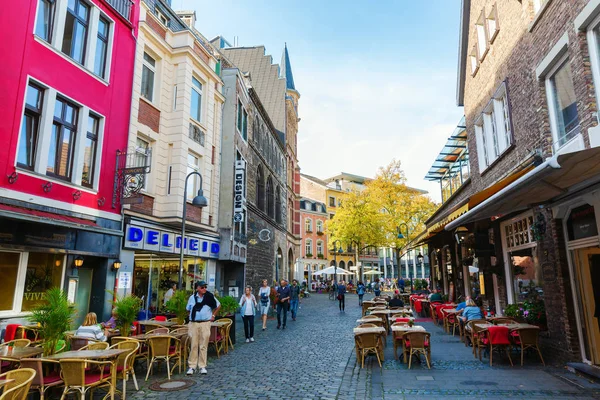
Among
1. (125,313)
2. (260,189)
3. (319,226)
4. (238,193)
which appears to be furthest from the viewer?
(319,226)

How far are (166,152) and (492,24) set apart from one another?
11383mm

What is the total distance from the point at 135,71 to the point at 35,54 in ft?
12.4

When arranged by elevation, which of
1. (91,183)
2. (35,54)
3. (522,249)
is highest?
(35,54)

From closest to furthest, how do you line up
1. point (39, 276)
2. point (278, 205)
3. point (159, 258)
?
1. point (39, 276)
2. point (159, 258)
3. point (278, 205)

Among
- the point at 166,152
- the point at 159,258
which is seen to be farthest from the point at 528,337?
the point at 166,152

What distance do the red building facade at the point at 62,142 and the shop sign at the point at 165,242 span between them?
0.69 m

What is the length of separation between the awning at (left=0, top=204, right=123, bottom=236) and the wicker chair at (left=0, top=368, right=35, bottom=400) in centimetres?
419

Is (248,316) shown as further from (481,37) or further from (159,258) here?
(481,37)

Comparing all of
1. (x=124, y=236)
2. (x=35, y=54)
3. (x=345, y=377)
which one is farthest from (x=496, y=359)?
(x=35, y=54)

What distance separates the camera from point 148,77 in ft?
46.2

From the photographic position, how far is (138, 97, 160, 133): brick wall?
1327 centimetres

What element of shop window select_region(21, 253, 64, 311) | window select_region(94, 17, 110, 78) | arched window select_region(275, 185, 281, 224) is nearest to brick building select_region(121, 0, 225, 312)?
window select_region(94, 17, 110, 78)

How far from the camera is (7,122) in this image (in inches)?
334

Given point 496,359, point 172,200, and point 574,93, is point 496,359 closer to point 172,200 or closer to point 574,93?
point 574,93
